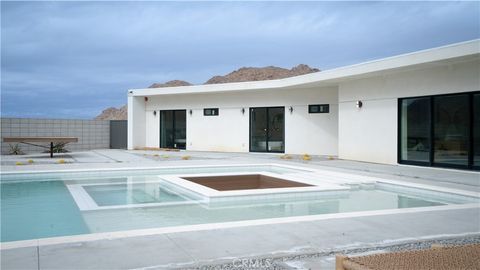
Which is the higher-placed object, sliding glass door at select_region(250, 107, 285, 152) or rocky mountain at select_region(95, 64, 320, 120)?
rocky mountain at select_region(95, 64, 320, 120)

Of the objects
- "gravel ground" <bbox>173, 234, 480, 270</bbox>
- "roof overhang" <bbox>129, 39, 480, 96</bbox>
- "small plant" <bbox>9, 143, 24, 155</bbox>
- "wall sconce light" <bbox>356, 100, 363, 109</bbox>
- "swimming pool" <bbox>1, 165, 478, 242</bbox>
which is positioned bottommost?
"swimming pool" <bbox>1, 165, 478, 242</bbox>

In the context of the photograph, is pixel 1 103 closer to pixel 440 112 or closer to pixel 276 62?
pixel 440 112

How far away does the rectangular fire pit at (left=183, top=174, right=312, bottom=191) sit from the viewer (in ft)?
29.4

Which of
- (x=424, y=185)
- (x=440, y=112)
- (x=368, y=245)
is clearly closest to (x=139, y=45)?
(x=440, y=112)

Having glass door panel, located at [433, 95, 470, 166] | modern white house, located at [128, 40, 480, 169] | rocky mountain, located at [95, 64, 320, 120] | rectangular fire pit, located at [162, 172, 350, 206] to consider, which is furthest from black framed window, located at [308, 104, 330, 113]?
rocky mountain, located at [95, 64, 320, 120]

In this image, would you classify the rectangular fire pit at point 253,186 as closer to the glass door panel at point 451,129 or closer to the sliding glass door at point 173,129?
the glass door panel at point 451,129

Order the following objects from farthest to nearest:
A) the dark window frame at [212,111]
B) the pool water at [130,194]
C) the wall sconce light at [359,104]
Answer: the dark window frame at [212,111], the wall sconce light at [359,104], the pool water at [130,194]

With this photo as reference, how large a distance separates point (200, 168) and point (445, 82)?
6485 millimetres

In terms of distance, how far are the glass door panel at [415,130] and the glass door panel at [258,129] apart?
638cm

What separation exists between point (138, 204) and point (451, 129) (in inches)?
304

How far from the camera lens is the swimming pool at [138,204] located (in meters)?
5.11

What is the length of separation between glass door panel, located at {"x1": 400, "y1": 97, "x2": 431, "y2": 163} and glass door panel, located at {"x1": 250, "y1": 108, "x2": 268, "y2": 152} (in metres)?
6.38

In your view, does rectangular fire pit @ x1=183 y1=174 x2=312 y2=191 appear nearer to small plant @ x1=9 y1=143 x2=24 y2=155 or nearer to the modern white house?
the modern white house

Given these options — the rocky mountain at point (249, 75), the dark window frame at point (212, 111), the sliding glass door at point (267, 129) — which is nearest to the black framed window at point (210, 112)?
the dark window frame at point (212, 111)
